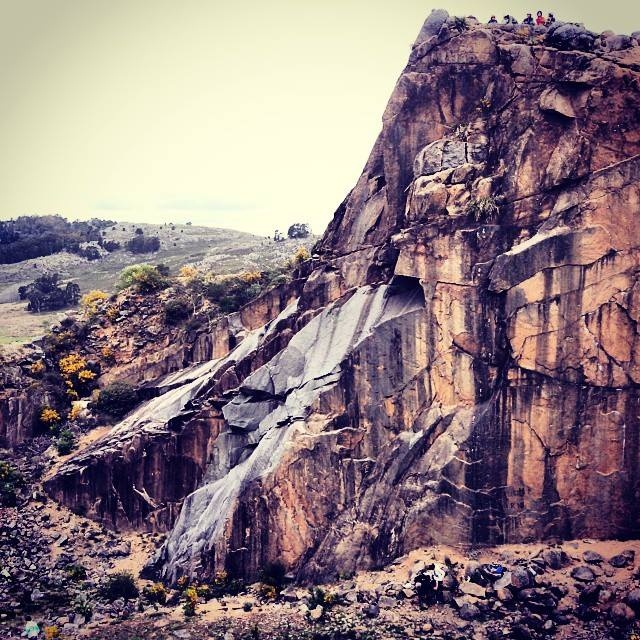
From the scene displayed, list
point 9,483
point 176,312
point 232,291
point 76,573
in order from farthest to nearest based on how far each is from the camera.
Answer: point 232,291 → point 176,312 → point 9,483 → point 76,573

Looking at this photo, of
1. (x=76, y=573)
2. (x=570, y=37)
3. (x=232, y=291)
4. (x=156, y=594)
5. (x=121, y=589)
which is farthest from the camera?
(x=232, y=291)

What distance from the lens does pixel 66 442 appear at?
4319 cm

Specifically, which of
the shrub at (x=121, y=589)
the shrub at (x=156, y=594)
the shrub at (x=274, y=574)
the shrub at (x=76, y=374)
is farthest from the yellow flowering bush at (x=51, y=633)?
the shrub at (x=76, y=374)

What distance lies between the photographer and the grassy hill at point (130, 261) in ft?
227

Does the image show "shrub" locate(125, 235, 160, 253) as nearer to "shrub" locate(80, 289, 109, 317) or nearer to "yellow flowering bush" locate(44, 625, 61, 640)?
"shrub" locate(80, 289, 109, 317)

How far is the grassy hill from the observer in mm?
69062

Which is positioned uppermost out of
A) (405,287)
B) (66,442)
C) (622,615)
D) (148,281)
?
(148,281)

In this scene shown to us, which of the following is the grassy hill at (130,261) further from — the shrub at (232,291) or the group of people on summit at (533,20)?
the group of people on summit at (533,20)

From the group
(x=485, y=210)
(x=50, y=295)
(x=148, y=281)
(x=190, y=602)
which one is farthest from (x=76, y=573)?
(x=50, y=295)

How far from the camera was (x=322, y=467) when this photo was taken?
110 feet

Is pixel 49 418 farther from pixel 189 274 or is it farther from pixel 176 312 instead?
pixel 189 274

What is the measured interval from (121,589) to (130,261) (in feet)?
207

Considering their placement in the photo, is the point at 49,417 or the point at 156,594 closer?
the point at 156,594

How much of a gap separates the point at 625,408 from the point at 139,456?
26109mm
